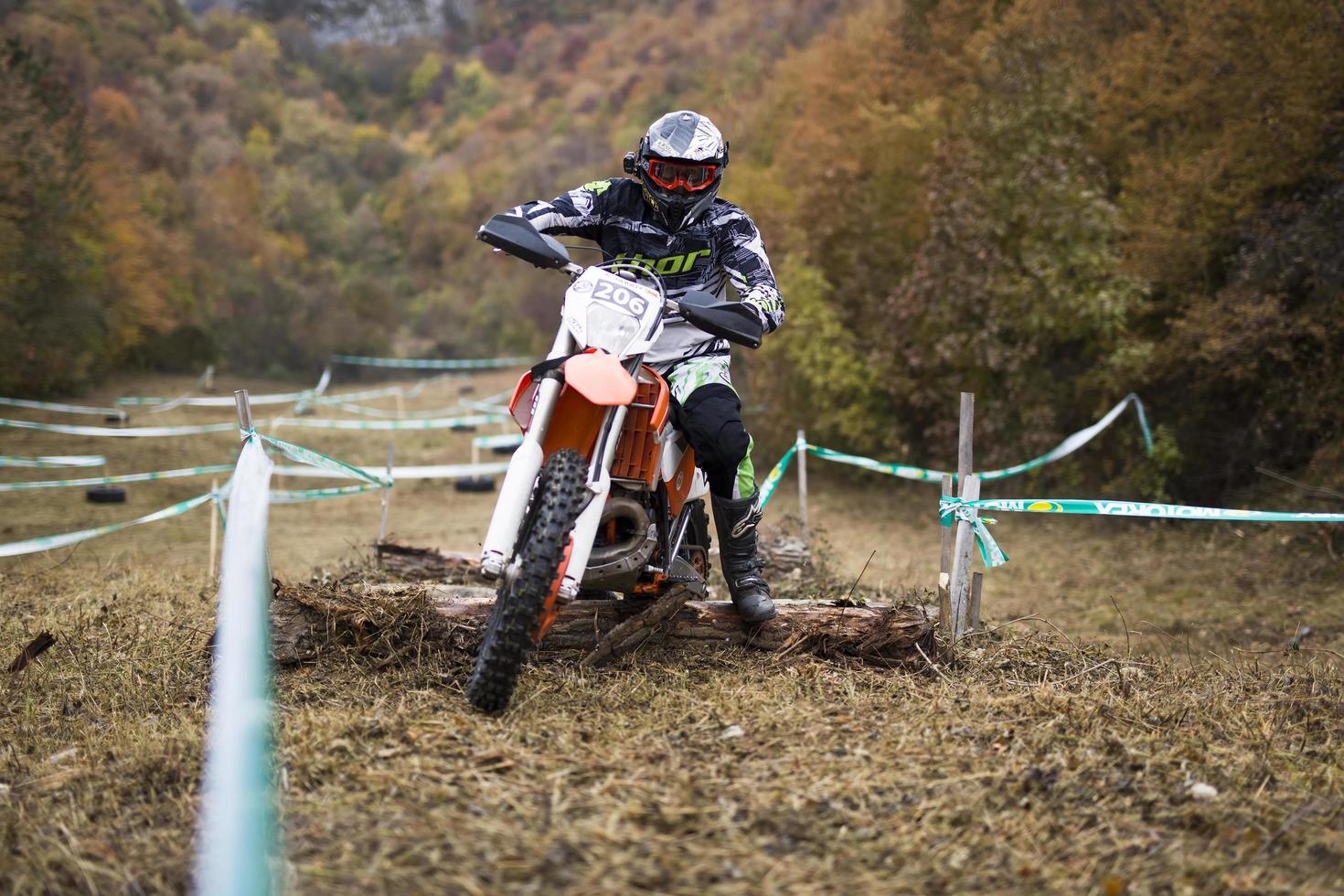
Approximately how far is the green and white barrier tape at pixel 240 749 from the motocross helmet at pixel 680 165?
242cm

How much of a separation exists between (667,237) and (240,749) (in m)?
3.40

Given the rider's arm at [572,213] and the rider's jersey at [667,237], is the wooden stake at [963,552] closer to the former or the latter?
the rider's jersey at [667,237]

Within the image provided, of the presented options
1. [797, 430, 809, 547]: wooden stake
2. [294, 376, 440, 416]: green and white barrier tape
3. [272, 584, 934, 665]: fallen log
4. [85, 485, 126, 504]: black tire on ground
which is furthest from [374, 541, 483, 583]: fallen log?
[294, 376, 440, 416]: green and white barrier tape

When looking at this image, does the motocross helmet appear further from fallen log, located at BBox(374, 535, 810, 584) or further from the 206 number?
fallen log, located at BBox(374, 535, 810, 584)

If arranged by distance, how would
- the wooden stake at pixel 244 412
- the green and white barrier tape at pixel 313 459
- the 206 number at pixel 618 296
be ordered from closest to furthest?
the 206 number at pixel 618 296 < the wooden stake at pixel 244 412 < the green and white barrier tape at pixel 313 459

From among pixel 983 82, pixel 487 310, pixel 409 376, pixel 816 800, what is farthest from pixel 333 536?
pixel 487 310

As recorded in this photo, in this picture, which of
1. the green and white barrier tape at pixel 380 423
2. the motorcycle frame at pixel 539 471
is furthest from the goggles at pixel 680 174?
the green and white barrier tape at pixel 380 423

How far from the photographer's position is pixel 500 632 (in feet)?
13.4

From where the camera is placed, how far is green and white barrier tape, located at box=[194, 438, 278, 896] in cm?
256

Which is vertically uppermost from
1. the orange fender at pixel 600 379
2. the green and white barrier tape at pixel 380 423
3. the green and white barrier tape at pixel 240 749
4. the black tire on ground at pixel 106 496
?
the orange fender at pixel 600 379

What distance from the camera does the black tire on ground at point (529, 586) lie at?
4.05 metres

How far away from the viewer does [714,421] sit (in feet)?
16.3

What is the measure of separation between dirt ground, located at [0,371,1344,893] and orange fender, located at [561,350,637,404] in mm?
1230

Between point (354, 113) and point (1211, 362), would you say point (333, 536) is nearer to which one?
point (1211, 362)
